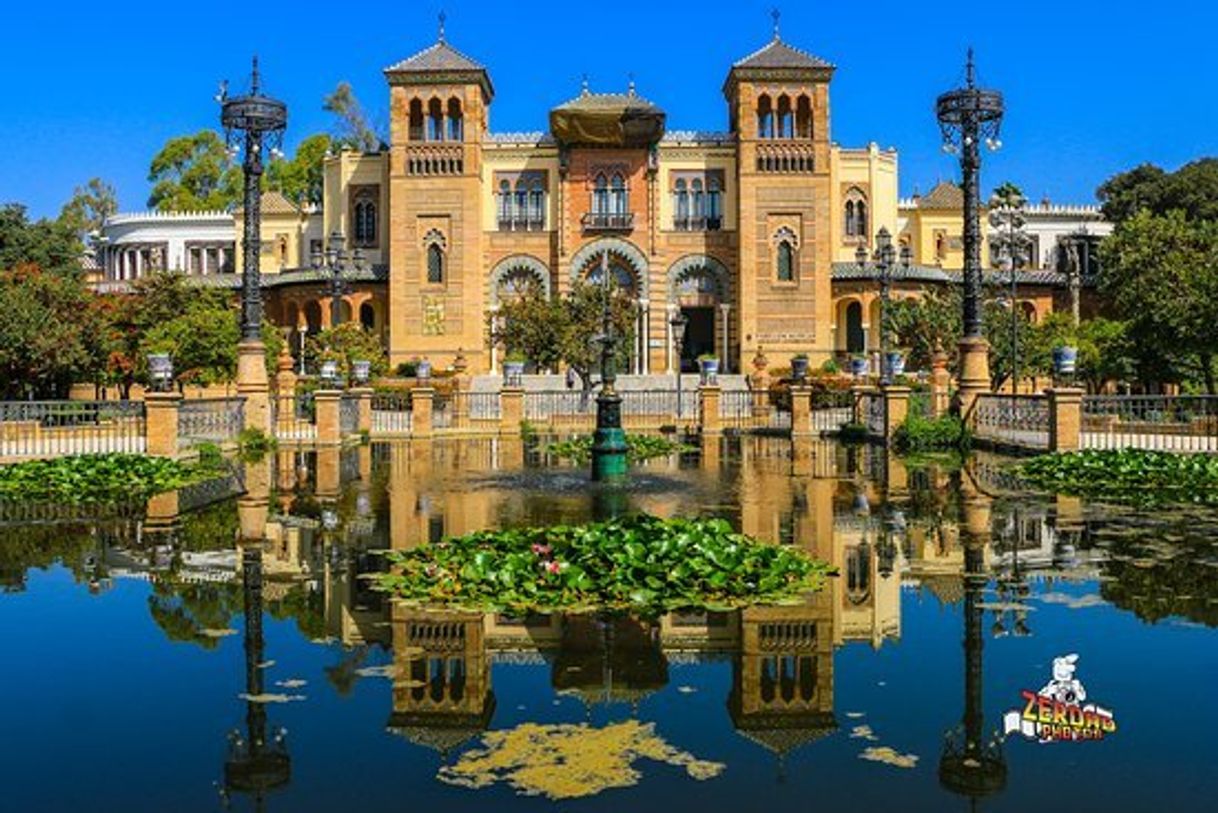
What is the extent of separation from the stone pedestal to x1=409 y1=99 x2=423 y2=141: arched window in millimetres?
32539

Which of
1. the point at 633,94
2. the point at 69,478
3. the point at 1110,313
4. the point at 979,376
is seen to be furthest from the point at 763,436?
the point at 1110,313

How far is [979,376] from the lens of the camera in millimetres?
25266

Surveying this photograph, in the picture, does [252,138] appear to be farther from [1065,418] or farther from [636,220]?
[636,220]

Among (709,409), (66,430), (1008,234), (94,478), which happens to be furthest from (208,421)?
(1008,234)

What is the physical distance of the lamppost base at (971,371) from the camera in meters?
25.0

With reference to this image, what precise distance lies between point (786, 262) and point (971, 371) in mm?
32029

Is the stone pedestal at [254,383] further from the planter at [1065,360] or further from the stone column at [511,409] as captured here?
the planter at [1065,360]

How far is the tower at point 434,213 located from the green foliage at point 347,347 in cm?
826

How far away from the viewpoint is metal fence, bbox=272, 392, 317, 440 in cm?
2847

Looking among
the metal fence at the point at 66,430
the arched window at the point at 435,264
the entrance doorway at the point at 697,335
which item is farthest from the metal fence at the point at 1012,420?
the arched window at the point at 435,264

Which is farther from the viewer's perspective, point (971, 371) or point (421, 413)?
point (421, 413)

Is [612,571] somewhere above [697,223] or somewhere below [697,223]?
below

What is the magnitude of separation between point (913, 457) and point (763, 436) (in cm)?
852

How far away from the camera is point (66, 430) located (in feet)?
78.4
